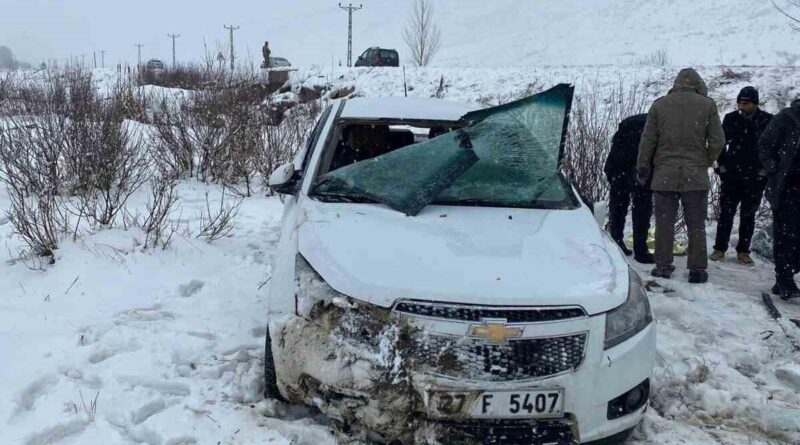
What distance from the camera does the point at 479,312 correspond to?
2.20 meters

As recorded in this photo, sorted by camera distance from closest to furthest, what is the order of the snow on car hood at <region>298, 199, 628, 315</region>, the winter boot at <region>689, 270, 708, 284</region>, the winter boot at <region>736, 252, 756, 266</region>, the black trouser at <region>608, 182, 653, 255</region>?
the snow on car hood at <region>298, 199, 628, 315</region>, the winter boot at <region>689, 270, 708, 284</region>, the black trouser at <region>608, 182, 653, 255</region>, the winter boot at <region>736, 252, 756, 266</region>

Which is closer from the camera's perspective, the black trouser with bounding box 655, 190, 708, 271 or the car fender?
the car fender

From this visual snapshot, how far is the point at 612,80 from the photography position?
60.3ft

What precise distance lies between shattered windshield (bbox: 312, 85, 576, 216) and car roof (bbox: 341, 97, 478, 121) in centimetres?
27

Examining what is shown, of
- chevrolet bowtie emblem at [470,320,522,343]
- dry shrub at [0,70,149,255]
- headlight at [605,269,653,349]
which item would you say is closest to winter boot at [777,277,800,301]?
headlight at [605,269,653,349]

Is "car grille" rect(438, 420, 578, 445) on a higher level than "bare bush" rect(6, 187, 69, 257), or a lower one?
lower

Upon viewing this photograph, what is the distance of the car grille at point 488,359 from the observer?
85.0 inches

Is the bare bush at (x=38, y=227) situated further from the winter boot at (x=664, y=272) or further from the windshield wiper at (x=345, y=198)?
the winter boot at (x=664, y=272)

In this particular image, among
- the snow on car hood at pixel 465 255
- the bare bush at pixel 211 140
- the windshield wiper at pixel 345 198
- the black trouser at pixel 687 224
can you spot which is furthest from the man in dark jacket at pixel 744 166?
the bare bush at pixel 211 140

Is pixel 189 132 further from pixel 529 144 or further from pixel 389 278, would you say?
pixel 389 278

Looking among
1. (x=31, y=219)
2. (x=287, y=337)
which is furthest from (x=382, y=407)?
(x=31, y=219)

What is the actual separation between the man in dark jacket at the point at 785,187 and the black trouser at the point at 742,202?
910mm

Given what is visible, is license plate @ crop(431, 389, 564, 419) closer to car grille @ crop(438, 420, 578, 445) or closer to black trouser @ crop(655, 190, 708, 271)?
car grille @ crop(438, 420, 578, 445)

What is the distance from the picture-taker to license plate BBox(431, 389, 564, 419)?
2146mm
